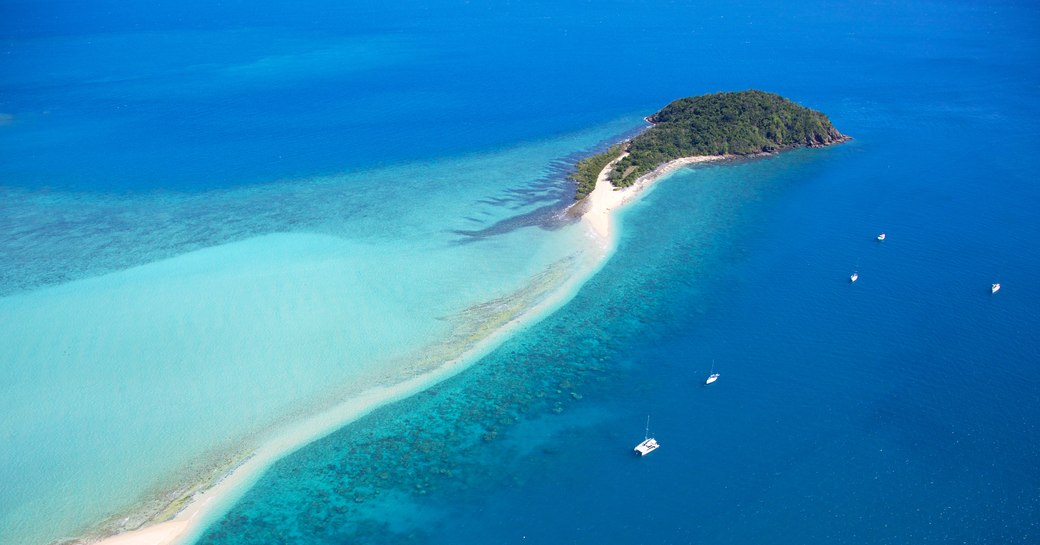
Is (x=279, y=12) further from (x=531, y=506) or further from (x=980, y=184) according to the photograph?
(x=531, y=506)

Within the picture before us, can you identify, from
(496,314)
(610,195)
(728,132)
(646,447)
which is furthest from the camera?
(728,132)

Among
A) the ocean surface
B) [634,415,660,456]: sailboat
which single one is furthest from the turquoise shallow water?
[634,415,660,456]: sailboat

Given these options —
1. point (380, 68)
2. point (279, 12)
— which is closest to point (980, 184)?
point (380, 68)

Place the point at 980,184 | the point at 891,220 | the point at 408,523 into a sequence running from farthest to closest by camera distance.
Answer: the point at 980,184, the point at 891,220, the point at 408,523

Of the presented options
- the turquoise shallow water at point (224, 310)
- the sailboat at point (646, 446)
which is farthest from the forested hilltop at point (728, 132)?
the sailboat at point (646, 446)

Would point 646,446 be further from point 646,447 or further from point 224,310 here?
point 224,310

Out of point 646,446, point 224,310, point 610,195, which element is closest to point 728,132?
point 610,195

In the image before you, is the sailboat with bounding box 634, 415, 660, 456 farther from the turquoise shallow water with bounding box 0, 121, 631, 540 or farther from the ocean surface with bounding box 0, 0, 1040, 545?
the turquoise shallow water with bounding box 0, 121, 631, 540
